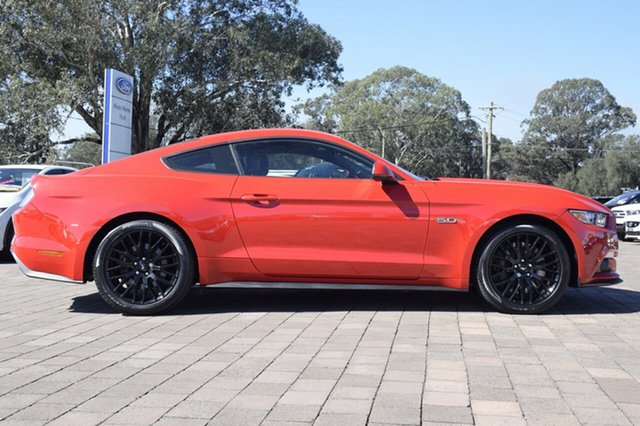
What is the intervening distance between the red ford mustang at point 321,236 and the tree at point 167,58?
2086 cm

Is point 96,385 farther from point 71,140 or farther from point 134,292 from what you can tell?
point 71,140

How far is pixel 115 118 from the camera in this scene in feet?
43.6

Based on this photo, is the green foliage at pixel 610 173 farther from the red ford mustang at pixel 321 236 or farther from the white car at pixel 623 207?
the red ford mustang at pixel 321 236

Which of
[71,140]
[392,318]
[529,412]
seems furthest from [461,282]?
[71,140]

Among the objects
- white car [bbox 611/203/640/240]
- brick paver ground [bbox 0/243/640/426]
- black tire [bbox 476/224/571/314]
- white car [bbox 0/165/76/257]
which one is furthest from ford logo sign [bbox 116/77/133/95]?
white car [bbox 611/203/640/240]

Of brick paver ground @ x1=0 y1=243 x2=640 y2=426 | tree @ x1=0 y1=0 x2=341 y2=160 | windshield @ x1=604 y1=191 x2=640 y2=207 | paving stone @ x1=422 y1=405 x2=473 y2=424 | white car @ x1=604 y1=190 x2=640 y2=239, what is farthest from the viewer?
tree @ x1=0 y1=0 x2=341 y2=160

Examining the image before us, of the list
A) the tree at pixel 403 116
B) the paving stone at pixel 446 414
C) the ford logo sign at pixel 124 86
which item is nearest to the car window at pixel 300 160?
the paving stone at pixel 446 414

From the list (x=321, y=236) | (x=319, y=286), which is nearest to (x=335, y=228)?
(x=321, y=236)

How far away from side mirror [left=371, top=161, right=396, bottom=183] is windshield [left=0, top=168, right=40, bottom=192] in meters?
7.15

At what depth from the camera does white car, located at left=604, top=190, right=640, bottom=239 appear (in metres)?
16.3

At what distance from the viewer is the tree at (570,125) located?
80750 millimetres

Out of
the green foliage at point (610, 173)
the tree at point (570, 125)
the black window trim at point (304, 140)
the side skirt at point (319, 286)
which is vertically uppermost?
the tree at point (570, 125)

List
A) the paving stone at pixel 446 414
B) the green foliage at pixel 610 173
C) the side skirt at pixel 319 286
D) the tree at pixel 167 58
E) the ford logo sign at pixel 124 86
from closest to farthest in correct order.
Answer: the paving stone at pixel 446 414, the side skirt at pixel 319 286, the ford logo sign at pixel 124 86, the tree at pixel 167 58, the green foliage at pixel 610 173

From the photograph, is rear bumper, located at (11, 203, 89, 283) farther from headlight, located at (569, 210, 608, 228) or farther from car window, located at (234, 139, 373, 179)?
headlight, located at (569, 210, 608, 228)
